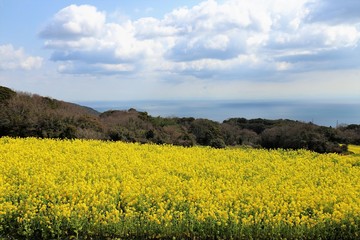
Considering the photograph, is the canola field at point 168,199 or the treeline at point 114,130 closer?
the canola field at point 168,199

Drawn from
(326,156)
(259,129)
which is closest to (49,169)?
(326,156)

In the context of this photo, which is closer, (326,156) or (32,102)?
(326,156)

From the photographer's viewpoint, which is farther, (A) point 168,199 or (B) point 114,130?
(B) point 114,130

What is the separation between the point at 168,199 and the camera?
8.61 metres

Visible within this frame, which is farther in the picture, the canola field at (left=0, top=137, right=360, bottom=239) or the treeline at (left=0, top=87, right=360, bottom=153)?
the treeline at (left=0, top=87, right=360, bottom=153)

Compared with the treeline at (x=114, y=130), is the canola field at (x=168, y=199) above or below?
below

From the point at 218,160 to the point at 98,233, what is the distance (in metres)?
7.16

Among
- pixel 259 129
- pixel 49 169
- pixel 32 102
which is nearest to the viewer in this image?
pixel 49 169

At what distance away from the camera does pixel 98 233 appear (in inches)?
294

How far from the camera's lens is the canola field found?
7449 millimetres

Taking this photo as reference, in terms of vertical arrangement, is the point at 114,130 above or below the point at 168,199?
above

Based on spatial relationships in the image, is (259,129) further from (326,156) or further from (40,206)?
(40,206)

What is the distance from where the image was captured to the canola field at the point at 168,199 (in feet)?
24.4

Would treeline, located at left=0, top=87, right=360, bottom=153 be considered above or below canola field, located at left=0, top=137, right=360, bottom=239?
above
